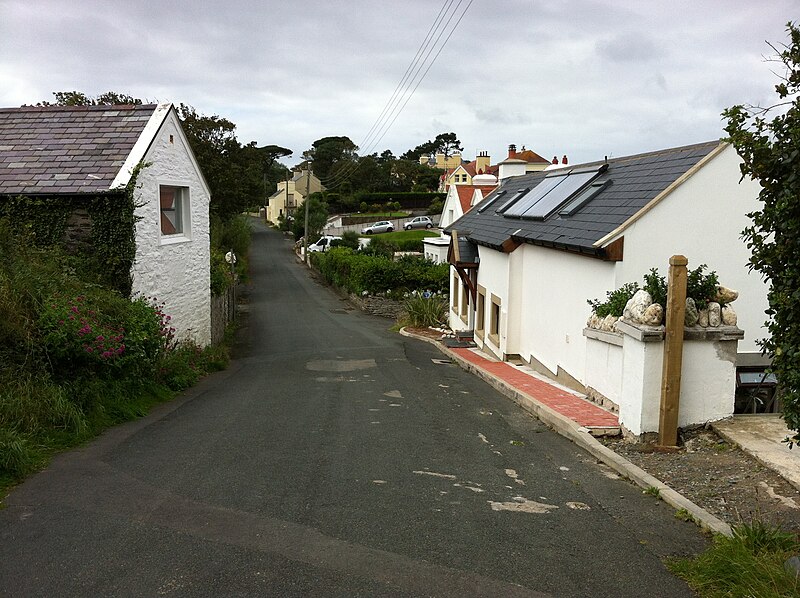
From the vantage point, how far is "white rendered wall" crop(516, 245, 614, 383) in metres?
12.4

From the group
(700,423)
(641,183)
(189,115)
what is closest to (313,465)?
(700,423)

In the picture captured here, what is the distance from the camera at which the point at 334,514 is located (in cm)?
571

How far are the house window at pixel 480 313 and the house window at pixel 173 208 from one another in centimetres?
866

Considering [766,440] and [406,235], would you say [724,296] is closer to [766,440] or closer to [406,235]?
[766,440]

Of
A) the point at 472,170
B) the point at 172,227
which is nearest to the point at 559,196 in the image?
the point at 172,227

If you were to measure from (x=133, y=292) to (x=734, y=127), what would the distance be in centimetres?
1123

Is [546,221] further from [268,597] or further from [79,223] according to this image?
[268,597]

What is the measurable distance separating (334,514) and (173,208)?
12.1 meters

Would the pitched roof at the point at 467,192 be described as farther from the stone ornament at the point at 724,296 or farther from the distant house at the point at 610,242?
the stone ornament at the point at 724,296

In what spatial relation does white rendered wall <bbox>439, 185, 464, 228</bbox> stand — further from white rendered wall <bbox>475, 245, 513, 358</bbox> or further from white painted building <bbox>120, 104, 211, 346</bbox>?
white painted building <bbox>120, 104, 211, 346</bbox>

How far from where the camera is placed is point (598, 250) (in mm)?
11562

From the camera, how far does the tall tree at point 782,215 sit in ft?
13.7

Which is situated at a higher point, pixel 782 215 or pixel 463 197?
pixel 463 197

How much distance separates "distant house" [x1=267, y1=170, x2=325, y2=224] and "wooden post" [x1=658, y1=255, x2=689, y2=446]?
302ft
